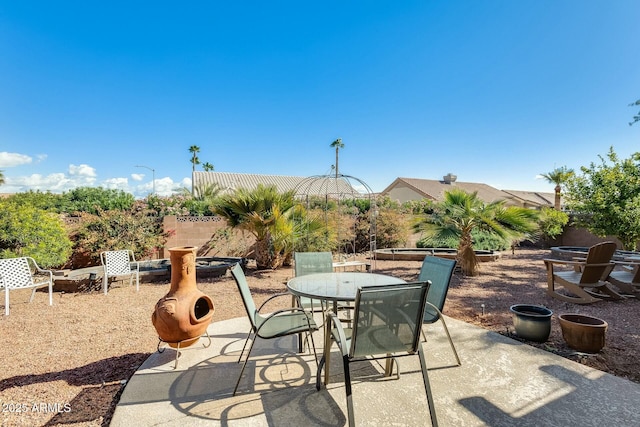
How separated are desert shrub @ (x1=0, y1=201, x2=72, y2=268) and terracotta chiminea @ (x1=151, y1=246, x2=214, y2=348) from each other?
219 inches

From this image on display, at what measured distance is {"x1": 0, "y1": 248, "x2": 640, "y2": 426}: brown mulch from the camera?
7.75 feet

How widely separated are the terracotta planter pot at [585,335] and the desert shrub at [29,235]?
30.3ft

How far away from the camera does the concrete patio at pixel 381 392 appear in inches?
81.4

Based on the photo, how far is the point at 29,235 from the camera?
6.35 m

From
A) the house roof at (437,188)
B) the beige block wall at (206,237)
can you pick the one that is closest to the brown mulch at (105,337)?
the beige block wall at (206,237)

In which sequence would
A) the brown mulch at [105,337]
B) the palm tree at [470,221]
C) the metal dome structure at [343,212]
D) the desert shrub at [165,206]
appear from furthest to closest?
the metal dome structure at [343,212] → the desert shrub at [165,206] → the palm tree at [470,221] → the brown mulch at [105,337]

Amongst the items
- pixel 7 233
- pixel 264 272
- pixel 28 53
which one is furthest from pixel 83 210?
pixel 264 272

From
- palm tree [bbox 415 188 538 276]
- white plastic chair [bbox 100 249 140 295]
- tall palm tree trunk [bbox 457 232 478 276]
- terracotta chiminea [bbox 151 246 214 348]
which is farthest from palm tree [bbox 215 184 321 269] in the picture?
terracotta chiminea [bbox 151 246 214 348]

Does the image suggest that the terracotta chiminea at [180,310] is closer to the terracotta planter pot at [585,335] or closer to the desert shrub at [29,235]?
the terracotta planter pot at [585,335]

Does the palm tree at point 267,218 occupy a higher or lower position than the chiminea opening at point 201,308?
higher

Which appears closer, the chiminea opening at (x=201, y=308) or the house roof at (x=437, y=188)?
the chiminea opening at (x=201, y=308)

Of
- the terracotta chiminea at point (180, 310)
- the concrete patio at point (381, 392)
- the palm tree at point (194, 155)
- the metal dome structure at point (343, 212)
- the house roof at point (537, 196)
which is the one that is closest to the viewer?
the concrete patio at point (381, 392)

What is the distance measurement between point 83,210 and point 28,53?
4.10m

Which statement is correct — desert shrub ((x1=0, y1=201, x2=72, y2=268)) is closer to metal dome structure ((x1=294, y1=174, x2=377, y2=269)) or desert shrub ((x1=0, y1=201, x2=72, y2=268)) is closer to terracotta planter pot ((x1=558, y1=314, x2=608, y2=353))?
metal dome structure ((x1=294, y1=174, x2=377, y2=269))
